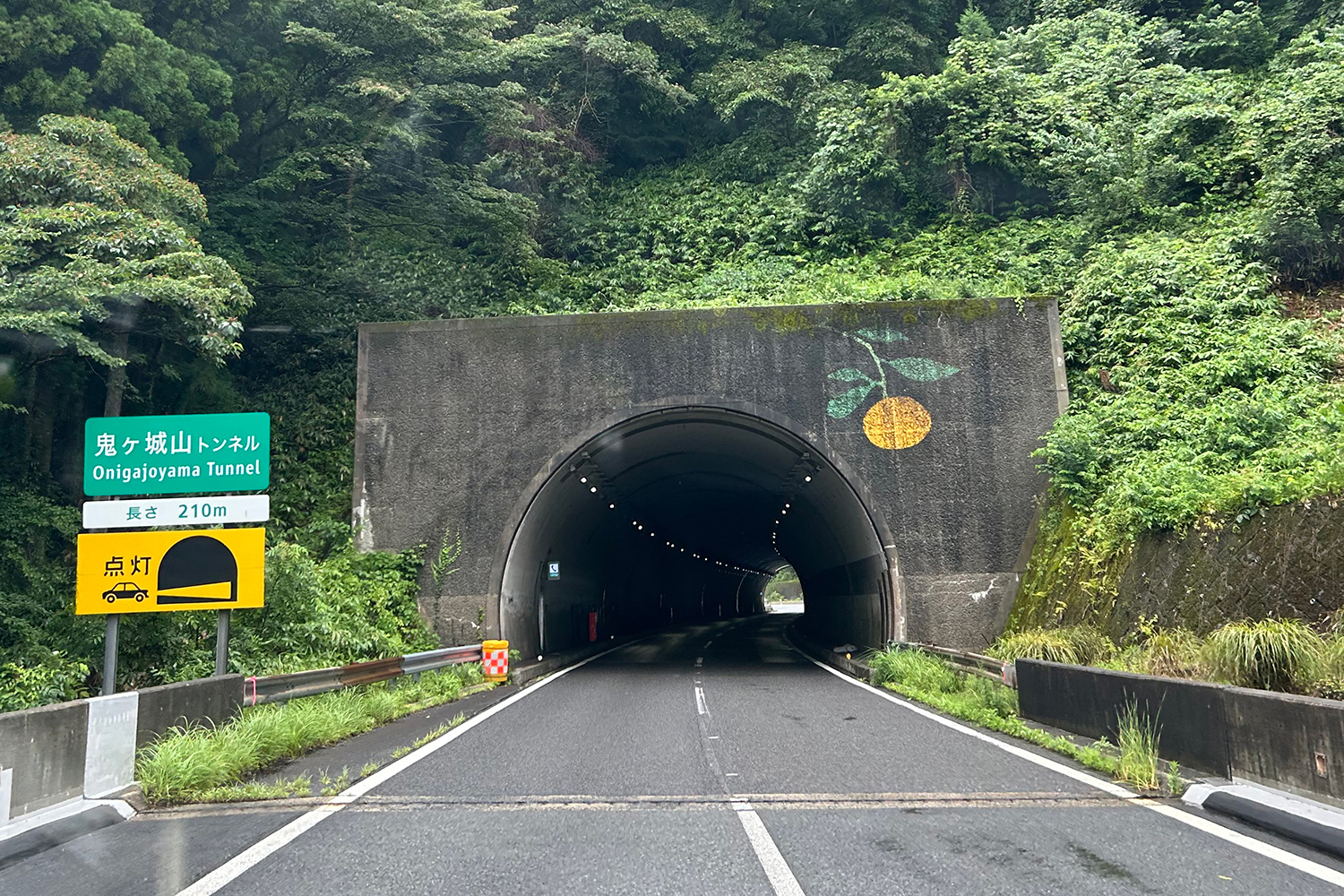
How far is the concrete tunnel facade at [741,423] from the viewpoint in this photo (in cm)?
1673

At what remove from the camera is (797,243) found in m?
25.3

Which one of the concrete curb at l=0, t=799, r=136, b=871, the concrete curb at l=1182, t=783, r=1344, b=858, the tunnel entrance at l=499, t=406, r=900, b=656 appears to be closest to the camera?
the concrete curb at l=1182, t=783, r=1344, b=858

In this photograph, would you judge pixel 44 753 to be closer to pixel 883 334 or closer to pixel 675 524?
pixel 883 334

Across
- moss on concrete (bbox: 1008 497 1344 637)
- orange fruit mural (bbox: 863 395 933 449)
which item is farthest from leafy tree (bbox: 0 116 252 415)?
moss on concrete (bbox: 1008 497 1344 637)

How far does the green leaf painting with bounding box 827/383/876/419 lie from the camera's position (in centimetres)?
1731

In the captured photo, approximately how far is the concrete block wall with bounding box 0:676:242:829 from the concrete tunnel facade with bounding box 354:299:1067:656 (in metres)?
10.5

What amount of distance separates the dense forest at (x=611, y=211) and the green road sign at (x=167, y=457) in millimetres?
3295

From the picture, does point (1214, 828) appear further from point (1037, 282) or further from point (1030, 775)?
point (1037, 282)

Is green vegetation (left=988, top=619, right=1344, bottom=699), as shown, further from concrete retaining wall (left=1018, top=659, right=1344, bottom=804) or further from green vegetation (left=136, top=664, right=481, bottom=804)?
green vegetation (left=136, top=664, right=481, bottom=804)

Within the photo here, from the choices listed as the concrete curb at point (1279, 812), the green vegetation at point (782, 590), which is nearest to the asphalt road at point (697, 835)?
the concrete curb at point (1279, 812)

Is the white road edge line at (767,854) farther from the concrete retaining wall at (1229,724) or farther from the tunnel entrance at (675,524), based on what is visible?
the tunnel entrance at (675,524)

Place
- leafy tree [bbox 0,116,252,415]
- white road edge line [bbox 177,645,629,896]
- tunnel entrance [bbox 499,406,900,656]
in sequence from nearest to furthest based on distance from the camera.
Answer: white road edge line [bbox 177,645,629,896], leafy tree [bbox 0,116,252,415], tunnel entrance [bbox 499,406,900,656]

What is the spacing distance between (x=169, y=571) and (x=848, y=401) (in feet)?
→ 39.1

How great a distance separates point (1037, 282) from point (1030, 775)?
15.8 metres
